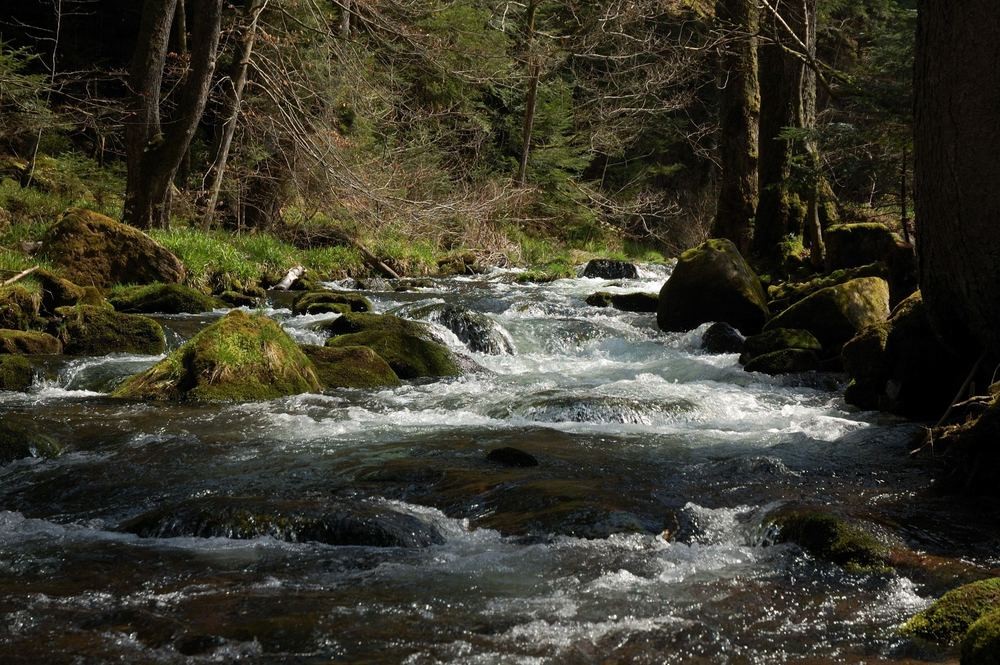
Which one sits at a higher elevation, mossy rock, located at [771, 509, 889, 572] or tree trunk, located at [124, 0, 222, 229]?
tree trunk, located at [124, 0, 222, 229]

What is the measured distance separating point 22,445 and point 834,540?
5082 mm

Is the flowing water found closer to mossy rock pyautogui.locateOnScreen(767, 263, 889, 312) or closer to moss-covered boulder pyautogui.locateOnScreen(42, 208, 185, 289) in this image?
mossy rock pyautogui.locateOnScreen(767, 263, 889, 312)

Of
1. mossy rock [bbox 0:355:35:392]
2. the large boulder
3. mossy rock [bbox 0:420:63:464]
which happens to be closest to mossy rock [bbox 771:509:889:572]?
the large boulder

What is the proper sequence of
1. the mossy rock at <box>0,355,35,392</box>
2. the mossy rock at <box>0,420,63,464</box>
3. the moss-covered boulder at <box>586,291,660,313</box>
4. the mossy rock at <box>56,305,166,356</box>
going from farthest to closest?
the moss-covered boulder at <box>586,291,660,313</box> → the mossy rock at <box>56,305,166,356</box> → the mossy rock at <box>0,355,35,392</box> → the mossy rock at <box>0,420,63,464</box>

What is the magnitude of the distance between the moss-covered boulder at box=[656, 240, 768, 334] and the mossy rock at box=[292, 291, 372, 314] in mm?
4350

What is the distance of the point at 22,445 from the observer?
6129mm

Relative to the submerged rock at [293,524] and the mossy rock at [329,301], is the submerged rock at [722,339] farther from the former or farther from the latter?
the submerged rock at [293,524]

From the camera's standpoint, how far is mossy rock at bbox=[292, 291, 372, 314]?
13.3 metres

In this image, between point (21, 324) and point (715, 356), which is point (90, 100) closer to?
point (21, 324)

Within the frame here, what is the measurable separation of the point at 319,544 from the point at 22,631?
1.42 meters

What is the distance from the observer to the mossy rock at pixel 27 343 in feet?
31.4

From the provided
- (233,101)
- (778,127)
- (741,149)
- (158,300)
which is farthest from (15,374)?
(741,149)

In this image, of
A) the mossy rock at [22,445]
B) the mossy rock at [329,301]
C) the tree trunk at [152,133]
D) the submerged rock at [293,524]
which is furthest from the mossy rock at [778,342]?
the tree trunk at [152,133]

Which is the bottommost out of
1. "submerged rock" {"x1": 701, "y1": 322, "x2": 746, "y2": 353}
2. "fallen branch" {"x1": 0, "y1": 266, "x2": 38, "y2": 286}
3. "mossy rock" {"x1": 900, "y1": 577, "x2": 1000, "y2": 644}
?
"fallen branch" {"x1": 0, "y1": 266, "x2": 38, "y2": 286}
